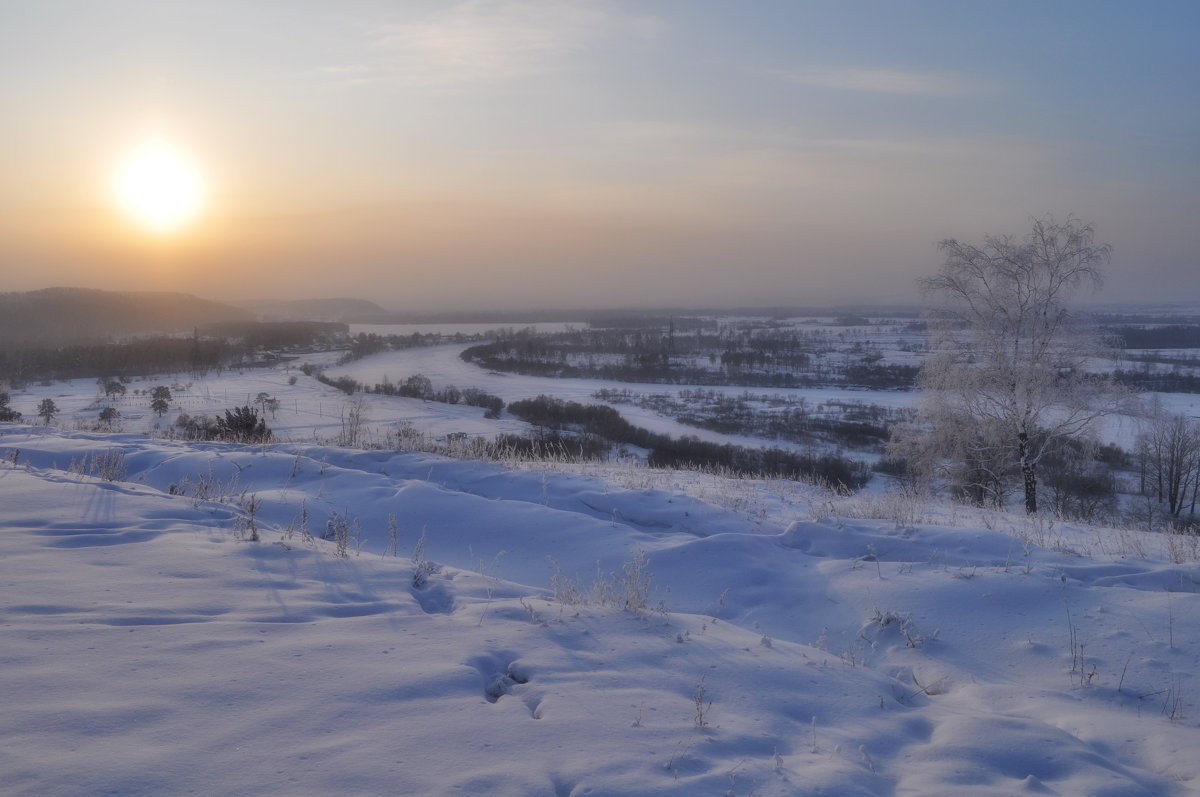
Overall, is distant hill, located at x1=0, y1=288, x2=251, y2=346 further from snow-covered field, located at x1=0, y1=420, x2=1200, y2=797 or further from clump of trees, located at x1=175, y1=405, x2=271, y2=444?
snow-covered field, located at x1=0, y1=420, x2=1200, y2=797

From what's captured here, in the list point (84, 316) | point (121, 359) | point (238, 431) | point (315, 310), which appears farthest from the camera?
point (315, 310)

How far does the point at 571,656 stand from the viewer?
156 inches

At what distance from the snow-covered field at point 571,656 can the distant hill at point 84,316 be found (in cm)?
6841

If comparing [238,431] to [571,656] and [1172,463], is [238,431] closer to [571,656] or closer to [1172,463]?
[571,656]

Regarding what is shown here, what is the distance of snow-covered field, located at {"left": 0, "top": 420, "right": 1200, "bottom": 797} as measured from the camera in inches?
111

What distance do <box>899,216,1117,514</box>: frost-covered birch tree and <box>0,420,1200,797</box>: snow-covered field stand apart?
1041 centimetres

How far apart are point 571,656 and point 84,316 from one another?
3624 inches

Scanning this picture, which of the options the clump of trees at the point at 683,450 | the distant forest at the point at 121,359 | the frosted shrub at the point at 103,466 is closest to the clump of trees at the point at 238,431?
the frosted shrub at the point at 103,466

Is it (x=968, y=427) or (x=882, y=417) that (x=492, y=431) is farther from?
(x=882, y=417)

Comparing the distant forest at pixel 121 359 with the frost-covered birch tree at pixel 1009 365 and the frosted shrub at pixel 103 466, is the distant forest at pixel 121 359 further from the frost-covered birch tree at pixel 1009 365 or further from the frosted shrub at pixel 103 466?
the frost-covered birch tree at pixel 1009 365

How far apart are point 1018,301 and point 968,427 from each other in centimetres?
341

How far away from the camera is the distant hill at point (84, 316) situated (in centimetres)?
6656

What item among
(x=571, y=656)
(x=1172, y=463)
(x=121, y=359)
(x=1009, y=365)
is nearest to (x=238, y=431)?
(x=571, y=656)

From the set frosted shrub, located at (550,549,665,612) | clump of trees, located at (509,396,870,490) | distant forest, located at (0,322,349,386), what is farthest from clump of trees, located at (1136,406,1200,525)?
distant forest, located at (0,322,349,386)
